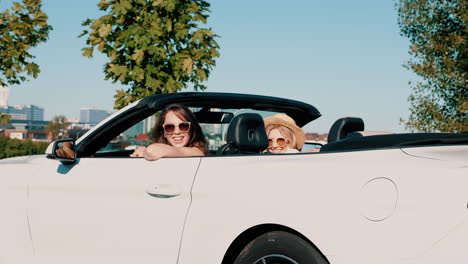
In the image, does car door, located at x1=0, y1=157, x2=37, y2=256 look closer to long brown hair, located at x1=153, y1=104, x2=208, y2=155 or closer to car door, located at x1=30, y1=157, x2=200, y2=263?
car door, located at x1=30, y1=157, x2=200, y2=263

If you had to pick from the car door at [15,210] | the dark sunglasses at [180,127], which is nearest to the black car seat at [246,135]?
the dark sunglasses at [180,127]

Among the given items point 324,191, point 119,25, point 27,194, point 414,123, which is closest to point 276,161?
point 324,191

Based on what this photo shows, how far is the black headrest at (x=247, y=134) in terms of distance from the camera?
13.3 ft

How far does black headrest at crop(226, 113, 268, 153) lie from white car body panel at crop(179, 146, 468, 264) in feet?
0.89

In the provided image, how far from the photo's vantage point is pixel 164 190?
3924 millimetres

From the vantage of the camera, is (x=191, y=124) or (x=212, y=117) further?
(x=212, y=117)

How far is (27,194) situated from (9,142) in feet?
202

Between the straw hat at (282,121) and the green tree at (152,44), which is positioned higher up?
the green tree at (152,44)

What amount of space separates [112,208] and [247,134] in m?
0.89

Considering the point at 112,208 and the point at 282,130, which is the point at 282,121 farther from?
the point at 112,208

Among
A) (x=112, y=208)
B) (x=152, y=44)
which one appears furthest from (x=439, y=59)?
(x=112, y=208)

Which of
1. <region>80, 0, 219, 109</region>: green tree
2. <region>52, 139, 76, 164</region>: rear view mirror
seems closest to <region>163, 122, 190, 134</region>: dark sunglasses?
<region>52, 139, 76, 164</region>: rear view mirror

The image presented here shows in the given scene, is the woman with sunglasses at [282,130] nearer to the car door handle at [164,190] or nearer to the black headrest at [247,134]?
the black headrest at [247,134]

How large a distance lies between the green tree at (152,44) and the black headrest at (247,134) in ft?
37.8
